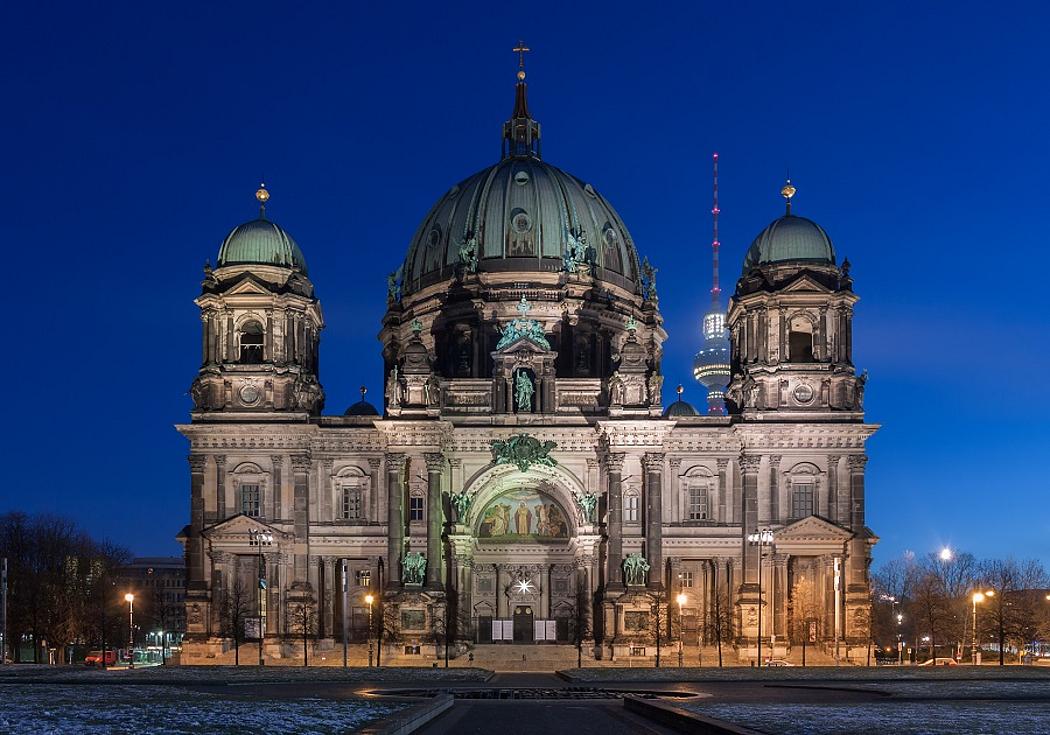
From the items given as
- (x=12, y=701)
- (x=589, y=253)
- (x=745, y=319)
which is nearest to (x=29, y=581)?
(x=589, y=253)

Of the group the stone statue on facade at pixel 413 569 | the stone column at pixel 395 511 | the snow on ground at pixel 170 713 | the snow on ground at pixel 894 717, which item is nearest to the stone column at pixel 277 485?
the stone column at pixel 395 511

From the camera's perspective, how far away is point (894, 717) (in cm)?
3984

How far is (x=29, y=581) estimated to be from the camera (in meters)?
121

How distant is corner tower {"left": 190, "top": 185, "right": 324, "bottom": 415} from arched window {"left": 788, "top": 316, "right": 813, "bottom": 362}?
34.3 metres

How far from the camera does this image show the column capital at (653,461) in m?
102

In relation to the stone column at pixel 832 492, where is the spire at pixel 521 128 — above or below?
above

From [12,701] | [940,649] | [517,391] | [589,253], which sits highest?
[589,253]

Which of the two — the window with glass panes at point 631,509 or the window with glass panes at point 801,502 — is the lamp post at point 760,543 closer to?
the window with glass panes at point 801,502

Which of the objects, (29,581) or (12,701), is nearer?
(12,701)

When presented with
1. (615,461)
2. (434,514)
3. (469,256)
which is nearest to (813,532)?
(615,461)

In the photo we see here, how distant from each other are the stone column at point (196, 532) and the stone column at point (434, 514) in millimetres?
15322

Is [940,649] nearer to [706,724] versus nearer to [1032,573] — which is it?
[1032,573]

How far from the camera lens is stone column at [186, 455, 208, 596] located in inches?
4043

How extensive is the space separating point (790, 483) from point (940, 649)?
54.1 metres
